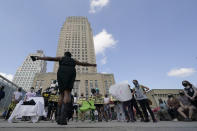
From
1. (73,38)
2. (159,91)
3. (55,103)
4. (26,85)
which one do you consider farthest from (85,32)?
(55,103)

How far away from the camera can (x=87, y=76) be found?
48.4 m

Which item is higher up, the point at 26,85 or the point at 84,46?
the point at 84,46

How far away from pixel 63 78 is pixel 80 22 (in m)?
88.2

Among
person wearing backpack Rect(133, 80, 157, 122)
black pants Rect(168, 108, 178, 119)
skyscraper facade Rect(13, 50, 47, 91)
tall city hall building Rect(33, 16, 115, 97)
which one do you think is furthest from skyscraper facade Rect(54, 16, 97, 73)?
person wearing backpack Rect(133, 80, 157, 122)

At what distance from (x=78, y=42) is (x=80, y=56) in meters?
11.1

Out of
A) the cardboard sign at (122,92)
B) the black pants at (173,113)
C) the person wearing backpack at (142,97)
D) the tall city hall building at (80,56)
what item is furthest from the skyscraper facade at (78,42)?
the person wearing backpack at (142,97)

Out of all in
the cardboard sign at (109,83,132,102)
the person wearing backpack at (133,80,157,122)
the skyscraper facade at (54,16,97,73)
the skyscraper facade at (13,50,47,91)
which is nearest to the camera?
the person wearing backpack at (133,80,157,122)

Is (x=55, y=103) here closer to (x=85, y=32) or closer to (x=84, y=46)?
(x=84, y=46)

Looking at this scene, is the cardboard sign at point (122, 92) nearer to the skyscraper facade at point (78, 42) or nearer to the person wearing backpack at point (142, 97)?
the person wearing backpack at point (142, 97)

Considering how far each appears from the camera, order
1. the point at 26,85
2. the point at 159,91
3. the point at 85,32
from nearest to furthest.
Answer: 1. the point at 159,91
2. the point at 85,32
3. the point at 26,85

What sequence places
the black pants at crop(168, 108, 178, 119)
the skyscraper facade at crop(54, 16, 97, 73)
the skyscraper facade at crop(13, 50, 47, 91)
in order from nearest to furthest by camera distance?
the black pants at crop(168, 108, 178, 119) → the skyscraper facade at crop(54, 16, 97, 73) → the skyscraper facade at crop(13, 50, 47, 91)

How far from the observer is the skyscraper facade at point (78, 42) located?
65944mm

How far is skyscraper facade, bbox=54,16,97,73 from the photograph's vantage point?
216 feet

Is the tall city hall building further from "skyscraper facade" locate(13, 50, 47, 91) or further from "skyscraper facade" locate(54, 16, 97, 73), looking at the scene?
"skyscraper facade" locate(13, 50, 47, 91)
